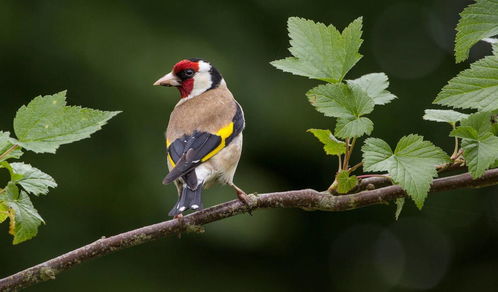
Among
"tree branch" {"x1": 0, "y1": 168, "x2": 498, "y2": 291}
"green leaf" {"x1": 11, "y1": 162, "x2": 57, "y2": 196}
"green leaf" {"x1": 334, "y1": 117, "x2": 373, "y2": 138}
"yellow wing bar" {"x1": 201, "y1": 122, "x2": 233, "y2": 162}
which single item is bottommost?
"yellow wing bar" {"x1": 201, "y1": 122, "x2": 233, "y2": 162}

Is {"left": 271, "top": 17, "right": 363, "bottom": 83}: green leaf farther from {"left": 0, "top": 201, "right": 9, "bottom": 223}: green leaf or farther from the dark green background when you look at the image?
the dark green background

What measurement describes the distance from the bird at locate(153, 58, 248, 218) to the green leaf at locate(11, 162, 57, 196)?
31.8 inches

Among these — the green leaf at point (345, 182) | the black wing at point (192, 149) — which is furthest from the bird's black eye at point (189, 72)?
the green leaf at point (345, 182)

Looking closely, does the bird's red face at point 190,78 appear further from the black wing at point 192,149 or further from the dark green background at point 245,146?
the dark green background at point 245,146

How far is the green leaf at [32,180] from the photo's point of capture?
8.43 ft

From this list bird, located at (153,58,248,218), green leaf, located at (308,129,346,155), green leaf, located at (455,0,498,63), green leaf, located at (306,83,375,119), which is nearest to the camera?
green leaf, located at (455,0,498,63)

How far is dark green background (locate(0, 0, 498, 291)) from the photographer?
9.04 metres

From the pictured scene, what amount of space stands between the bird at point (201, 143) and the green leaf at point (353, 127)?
0.90m

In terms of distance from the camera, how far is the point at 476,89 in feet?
8.26

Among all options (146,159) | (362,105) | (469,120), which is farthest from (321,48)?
(146,159)

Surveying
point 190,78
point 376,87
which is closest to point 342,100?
point 376,87

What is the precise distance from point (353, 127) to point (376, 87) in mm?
301

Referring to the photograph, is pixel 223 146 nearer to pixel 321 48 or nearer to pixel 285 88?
pixel 321 48

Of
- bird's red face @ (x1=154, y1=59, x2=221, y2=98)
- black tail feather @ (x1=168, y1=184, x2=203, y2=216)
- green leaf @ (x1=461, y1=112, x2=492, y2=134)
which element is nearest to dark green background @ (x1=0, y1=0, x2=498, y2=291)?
bird's red face @ (x1=154, y1=59, x2=221, y2=98)
